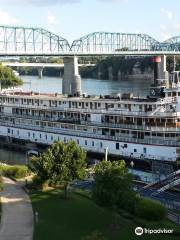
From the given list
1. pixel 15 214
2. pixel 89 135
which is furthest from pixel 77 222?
pixel 89 135

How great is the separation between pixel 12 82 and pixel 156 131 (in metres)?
90.3

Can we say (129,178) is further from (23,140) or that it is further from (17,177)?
(23,140)

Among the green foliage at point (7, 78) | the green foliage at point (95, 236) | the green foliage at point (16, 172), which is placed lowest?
the green foliage at point (95, 236)

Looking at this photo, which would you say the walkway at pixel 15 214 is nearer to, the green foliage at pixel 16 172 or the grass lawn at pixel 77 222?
the grass lawn at pixel 77 222

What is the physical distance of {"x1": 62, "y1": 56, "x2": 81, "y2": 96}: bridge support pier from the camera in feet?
325

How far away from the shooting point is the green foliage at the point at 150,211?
24.3m

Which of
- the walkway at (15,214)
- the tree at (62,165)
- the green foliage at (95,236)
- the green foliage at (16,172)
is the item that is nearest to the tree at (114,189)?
the green foliage at (95,236)

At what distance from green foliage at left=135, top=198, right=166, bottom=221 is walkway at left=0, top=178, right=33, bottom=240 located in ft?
16.9

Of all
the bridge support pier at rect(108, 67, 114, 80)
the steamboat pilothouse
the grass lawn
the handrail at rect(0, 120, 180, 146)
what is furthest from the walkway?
the bridge support pier at rect(108, 67, 114, 80)

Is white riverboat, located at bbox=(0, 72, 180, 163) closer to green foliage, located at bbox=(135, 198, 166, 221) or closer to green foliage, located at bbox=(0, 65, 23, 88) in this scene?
green foliage, located at bbox=(135, 198, 166, 221)

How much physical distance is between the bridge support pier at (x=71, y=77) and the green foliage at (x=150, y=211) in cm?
7267

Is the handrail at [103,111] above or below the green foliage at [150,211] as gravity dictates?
above

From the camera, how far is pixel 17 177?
3300 cm

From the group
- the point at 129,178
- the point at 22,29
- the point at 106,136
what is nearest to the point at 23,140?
the point at 106,136
